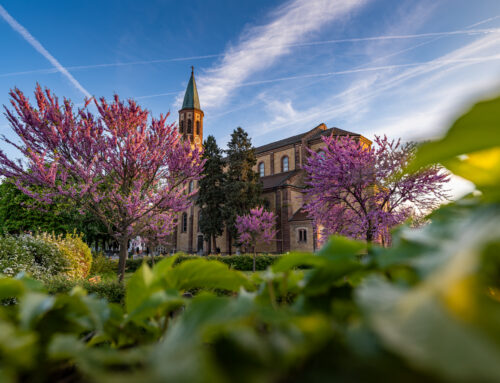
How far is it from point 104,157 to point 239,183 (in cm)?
2125

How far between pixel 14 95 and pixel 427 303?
10.6 metres

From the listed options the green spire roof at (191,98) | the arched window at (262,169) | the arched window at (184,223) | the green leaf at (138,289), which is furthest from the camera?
the green spire roof at (191,98)

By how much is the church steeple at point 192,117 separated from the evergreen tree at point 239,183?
52.2ft

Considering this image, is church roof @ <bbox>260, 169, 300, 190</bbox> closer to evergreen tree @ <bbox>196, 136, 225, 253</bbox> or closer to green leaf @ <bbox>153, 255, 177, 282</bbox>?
evergreen tree @ <bbox>196, 136, 225, 253</bbox>

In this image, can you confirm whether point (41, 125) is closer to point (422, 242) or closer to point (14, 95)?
point (14, 95)

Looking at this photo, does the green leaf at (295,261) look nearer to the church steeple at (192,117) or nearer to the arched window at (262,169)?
the arched window at (262,169)

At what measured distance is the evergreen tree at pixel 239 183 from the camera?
98.5 feet

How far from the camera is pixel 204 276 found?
1.98 ft

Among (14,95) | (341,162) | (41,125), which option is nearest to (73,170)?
(41,125)

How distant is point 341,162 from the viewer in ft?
32.3

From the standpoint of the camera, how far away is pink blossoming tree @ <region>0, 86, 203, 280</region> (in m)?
8.27

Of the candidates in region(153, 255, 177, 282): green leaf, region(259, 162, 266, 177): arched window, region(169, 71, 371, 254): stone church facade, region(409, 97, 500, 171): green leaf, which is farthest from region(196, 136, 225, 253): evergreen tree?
region(409, 97, 500, 171): green leaf

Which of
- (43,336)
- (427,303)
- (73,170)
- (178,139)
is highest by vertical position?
(178,139)

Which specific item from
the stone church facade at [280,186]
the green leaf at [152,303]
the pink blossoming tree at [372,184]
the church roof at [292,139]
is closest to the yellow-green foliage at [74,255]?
the pink blossoming tree at [372,184]
